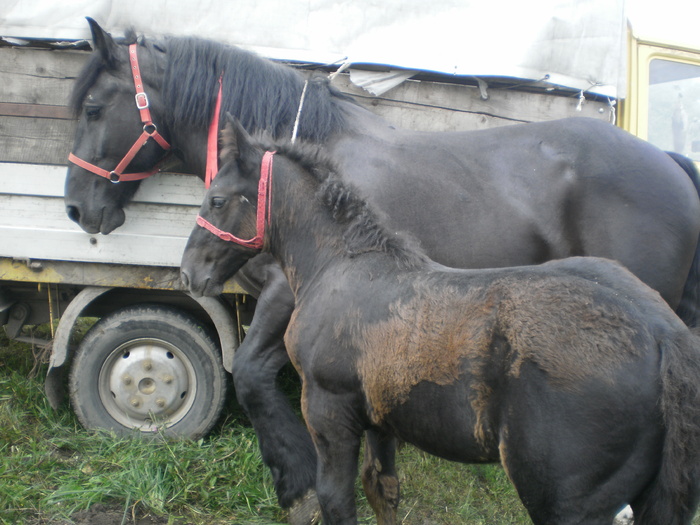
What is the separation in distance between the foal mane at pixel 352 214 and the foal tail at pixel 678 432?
3.30 feet

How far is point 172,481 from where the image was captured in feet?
12.0

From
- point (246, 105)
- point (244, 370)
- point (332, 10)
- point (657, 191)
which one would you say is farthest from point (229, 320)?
point (657, 191)

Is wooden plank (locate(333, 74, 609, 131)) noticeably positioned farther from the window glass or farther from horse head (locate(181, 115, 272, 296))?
horse head (locate(181, 115, 272, 296))

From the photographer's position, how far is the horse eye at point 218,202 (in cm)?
287

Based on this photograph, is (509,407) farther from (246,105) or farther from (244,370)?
(246,105)

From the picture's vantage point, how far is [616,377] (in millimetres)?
1986

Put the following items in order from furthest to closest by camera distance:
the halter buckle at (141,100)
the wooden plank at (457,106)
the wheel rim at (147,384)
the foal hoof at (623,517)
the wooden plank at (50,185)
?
the wheel rim at (147,384) < the wooden plank at (457,106) < the wooden plank at (50,185) < the halter buckle at (141,100) < the foal hoof at (623,517)

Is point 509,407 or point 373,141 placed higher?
point 373,141

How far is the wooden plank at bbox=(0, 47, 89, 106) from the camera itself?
3.95m

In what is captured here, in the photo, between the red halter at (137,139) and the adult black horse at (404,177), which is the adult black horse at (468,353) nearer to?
the adult black horse at (404,177)

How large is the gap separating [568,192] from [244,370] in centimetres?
203

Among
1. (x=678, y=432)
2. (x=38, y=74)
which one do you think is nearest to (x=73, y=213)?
(x=38, y=74)

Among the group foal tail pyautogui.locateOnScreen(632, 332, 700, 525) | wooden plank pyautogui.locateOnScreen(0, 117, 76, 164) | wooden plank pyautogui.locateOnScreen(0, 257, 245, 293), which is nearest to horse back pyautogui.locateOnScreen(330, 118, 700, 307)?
wooden plank pyautogui.locateOnScreen(0, 257, 245, 293)

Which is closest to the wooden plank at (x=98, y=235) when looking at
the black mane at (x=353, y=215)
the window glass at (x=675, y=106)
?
the black mane at (x=353, y=215)
